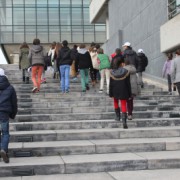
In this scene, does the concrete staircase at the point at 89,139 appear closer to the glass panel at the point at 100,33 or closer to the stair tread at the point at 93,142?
the stair tread at the point at 93,142

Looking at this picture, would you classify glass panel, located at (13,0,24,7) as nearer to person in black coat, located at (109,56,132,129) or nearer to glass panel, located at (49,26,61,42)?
glass panel, located at (49,26,61,42)

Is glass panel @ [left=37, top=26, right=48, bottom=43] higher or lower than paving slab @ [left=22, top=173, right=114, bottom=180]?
higher

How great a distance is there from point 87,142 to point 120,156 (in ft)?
3.34

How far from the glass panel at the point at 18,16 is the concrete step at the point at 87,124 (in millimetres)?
43467

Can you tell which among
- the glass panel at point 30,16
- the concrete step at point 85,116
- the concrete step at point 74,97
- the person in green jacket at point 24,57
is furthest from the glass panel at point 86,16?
the concrete step at point 85,116

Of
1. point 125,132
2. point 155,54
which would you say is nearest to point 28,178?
point 125,132

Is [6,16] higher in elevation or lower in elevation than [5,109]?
higher

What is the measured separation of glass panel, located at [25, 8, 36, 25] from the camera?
5325cm

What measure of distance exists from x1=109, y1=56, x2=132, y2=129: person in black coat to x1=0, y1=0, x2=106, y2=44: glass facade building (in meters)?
42.2

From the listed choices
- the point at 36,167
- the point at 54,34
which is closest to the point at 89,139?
the point at 36,167

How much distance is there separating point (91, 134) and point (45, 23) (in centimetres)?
4477

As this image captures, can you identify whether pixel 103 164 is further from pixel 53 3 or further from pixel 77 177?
pixel 53 3

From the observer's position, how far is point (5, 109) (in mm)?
8016

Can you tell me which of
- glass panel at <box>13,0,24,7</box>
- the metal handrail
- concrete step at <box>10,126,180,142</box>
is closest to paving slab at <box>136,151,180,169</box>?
concrete step at <box>10,126,180,142</box>
